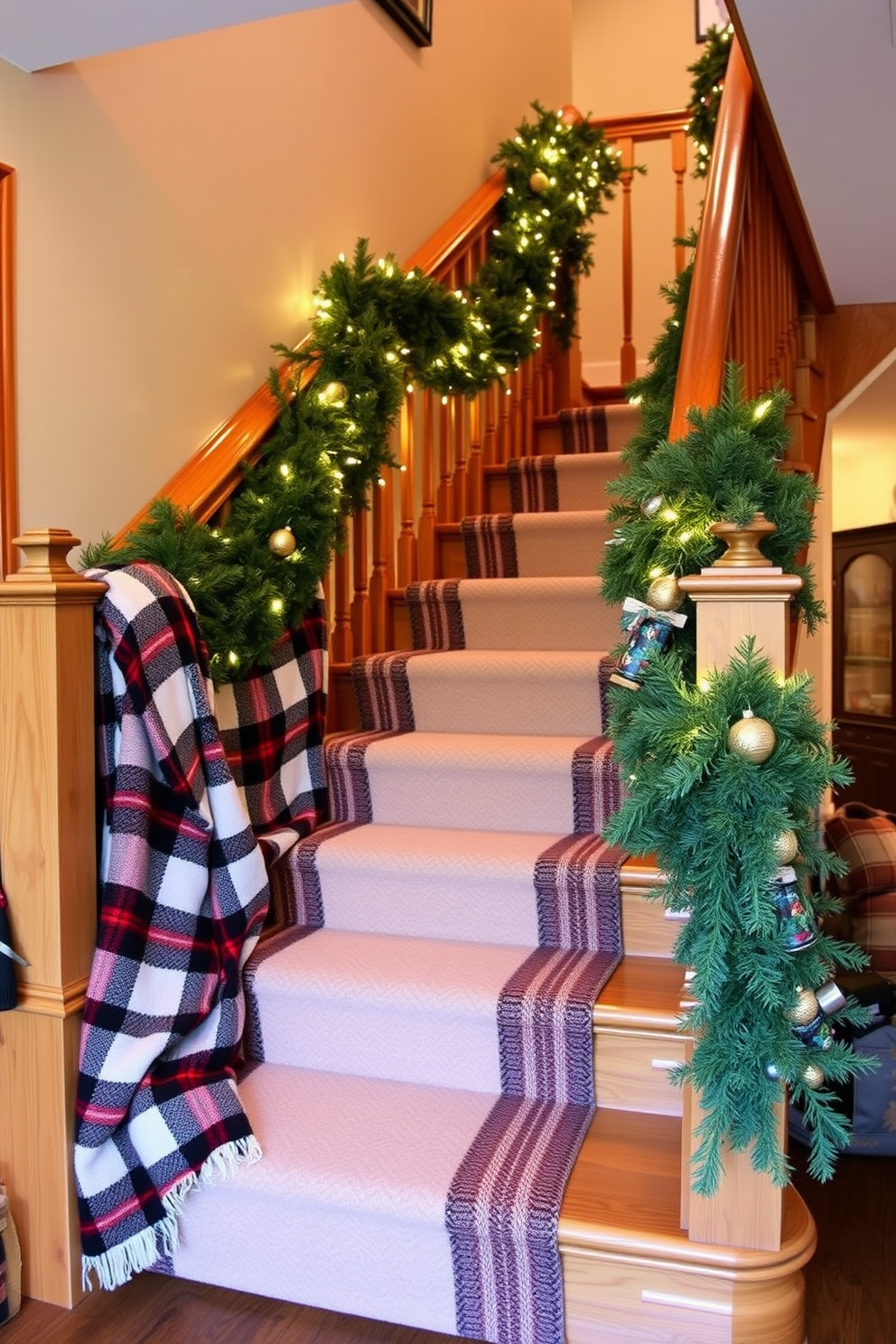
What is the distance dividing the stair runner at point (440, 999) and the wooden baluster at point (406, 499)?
42 centimetres

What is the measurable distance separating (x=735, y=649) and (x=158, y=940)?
982 mm

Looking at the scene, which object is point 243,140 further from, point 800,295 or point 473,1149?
point 473,1149

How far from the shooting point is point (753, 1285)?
138 cm

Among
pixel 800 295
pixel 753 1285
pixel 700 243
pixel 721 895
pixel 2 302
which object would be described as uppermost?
pixel 800 295

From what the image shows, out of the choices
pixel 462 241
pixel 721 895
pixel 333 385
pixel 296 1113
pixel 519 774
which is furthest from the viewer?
pixel 462 241

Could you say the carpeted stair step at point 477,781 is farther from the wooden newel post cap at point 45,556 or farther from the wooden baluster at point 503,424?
the wooden baluster at point 503,424

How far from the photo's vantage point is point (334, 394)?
94.2 inches

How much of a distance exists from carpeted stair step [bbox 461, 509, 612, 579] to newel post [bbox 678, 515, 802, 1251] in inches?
63.3

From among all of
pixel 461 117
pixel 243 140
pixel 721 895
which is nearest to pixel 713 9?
pixel 461 117

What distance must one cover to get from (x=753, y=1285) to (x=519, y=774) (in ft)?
3.40

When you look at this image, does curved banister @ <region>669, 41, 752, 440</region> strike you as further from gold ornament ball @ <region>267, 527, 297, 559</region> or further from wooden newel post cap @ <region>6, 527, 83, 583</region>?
wooden newel post cap @ <region>6, 527, 83, 583</region>

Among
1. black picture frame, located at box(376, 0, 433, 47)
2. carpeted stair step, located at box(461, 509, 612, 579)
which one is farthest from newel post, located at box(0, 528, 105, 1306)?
black picture frame, located at box(376, 0, 433, 47)

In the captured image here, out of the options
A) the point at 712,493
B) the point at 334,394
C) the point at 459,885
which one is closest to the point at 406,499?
the point at 334,394

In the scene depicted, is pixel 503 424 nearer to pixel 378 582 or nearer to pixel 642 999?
pixel 378 582
